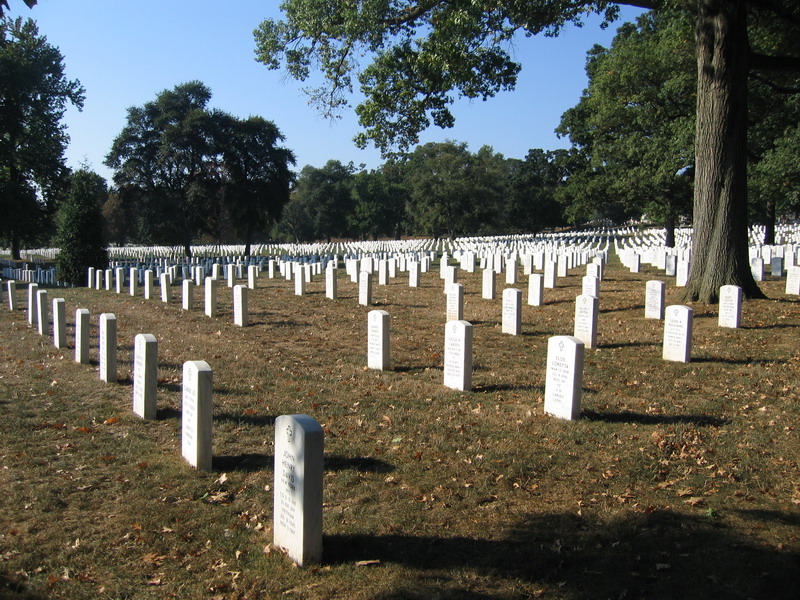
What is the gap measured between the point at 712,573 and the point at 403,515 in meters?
2.09

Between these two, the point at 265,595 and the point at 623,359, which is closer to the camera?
the point at 265,595

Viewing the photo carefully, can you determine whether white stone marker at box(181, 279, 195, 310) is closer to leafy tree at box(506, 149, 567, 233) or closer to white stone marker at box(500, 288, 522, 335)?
white stone marker at box(500, 288, 522, 335)

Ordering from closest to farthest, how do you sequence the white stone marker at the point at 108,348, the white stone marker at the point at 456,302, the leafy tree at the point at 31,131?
the white stone marker at the point at 108,348 < the white stone marker at the point at 456,302 < the leafy tree at the point at 31,131

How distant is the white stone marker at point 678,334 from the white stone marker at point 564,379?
332 cm

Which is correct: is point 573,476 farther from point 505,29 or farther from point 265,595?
point 505,29

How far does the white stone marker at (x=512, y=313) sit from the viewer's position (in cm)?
1260

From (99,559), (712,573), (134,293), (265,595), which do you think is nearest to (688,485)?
(712,573)

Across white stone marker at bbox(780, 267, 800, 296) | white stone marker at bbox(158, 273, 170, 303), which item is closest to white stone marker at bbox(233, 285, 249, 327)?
white stone marker at bbox(158, 273, 170, 303)

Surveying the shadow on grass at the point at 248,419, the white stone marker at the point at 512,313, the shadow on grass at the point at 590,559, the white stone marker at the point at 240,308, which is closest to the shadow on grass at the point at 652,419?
the shadow on grass at the point at 590,559

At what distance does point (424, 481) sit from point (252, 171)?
143 feet

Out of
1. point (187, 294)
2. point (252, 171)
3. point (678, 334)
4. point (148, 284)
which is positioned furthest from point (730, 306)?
point (252, 171)

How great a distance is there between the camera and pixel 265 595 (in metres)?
3.96

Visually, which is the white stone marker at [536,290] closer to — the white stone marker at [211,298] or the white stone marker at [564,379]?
the white stone marker at [211,298]

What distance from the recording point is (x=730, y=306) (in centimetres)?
1252
